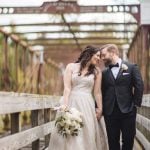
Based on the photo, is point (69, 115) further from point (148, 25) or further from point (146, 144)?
point (148, 25)

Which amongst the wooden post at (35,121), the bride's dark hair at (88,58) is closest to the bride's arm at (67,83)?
the bride's dark hair at (88,58)

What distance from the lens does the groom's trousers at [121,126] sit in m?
8.61

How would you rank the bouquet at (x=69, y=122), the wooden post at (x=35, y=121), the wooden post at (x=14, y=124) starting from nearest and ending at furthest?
the wooden post at (x=14, y=124), the bouquet at (x=69, y=122), the wooden post at (x=35, y=121)

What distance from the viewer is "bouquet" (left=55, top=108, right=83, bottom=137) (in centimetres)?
836

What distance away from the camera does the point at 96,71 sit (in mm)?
8719

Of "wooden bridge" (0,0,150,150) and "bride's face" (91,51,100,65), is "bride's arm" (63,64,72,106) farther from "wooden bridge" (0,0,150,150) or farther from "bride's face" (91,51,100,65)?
"wooden bridge" (0,0,150,150)

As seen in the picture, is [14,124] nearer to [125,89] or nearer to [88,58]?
[88,58]

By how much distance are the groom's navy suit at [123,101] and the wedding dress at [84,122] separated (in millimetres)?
174

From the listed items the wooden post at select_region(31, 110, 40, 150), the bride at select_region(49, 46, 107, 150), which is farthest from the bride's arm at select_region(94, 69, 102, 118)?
the wooden post at select_region(31, 110, 40, 150)

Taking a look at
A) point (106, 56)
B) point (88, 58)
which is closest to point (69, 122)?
point (88, 58)

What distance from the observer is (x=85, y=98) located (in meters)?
8.72

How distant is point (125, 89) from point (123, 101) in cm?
15

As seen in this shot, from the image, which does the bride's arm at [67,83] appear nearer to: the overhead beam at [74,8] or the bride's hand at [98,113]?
the bride's hand at [98,113]

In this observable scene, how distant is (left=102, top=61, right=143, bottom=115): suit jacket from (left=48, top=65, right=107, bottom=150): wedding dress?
22cm
